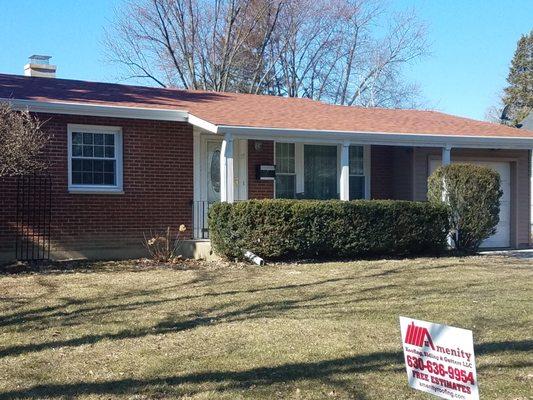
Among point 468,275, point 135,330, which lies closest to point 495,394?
point 135,330

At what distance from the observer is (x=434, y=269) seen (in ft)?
37.4

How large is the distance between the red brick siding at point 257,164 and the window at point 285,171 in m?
0.27

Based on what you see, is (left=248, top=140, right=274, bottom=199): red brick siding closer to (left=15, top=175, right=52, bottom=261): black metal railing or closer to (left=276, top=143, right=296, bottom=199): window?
(left=276, top=143, right=296, bottom=199): window

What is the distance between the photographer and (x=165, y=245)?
45.6ft

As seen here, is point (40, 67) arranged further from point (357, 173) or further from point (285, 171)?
point (357, 173)

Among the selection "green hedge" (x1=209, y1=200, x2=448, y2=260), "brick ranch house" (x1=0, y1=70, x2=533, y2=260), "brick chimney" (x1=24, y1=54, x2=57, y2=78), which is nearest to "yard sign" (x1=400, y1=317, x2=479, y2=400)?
"green hedge" (x1=209, y1=200, x2=448, y2=260)

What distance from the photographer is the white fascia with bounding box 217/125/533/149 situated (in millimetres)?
13508

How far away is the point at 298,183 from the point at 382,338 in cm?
940

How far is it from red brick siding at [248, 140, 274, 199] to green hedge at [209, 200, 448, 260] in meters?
2.47

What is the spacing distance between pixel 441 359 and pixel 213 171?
11.7 m

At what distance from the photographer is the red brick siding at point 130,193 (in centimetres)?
1305

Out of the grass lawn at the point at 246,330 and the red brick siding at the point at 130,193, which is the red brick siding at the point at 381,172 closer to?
the red brick siding at the point at 130,193

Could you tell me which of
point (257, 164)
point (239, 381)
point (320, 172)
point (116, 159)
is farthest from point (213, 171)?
point (239, 381)

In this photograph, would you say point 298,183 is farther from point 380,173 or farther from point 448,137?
point 448,137
